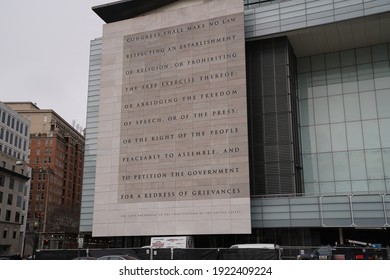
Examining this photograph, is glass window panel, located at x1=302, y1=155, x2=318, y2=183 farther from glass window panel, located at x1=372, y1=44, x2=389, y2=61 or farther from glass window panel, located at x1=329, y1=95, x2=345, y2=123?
glass window panel, located at x1=372, y1=44, x2=389, y2=61

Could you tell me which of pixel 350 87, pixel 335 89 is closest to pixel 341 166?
pixel 335 89

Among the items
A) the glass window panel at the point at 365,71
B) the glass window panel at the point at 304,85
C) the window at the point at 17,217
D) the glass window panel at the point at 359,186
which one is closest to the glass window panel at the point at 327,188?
the glass window panel at the point at 359,186

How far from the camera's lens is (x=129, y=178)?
49.8 m

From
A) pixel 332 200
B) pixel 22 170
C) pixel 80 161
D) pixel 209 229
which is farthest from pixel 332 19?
pixel 80 161

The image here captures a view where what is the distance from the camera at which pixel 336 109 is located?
5138cm

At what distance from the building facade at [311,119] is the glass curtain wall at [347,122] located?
11 centimetres

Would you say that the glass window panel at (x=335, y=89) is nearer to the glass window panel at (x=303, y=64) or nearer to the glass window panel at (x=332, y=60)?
the glass window panel at (x=332, y=60)

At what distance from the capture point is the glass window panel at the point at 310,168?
50469mm

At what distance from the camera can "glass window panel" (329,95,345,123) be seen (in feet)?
167

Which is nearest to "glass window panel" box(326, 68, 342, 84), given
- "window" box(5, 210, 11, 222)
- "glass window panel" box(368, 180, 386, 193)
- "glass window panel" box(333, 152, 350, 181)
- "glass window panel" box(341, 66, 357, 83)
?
"glass window panel" box(341, 66, 357, 83)

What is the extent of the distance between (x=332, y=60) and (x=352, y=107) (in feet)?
22.6

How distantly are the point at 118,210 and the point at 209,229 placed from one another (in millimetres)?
11283
